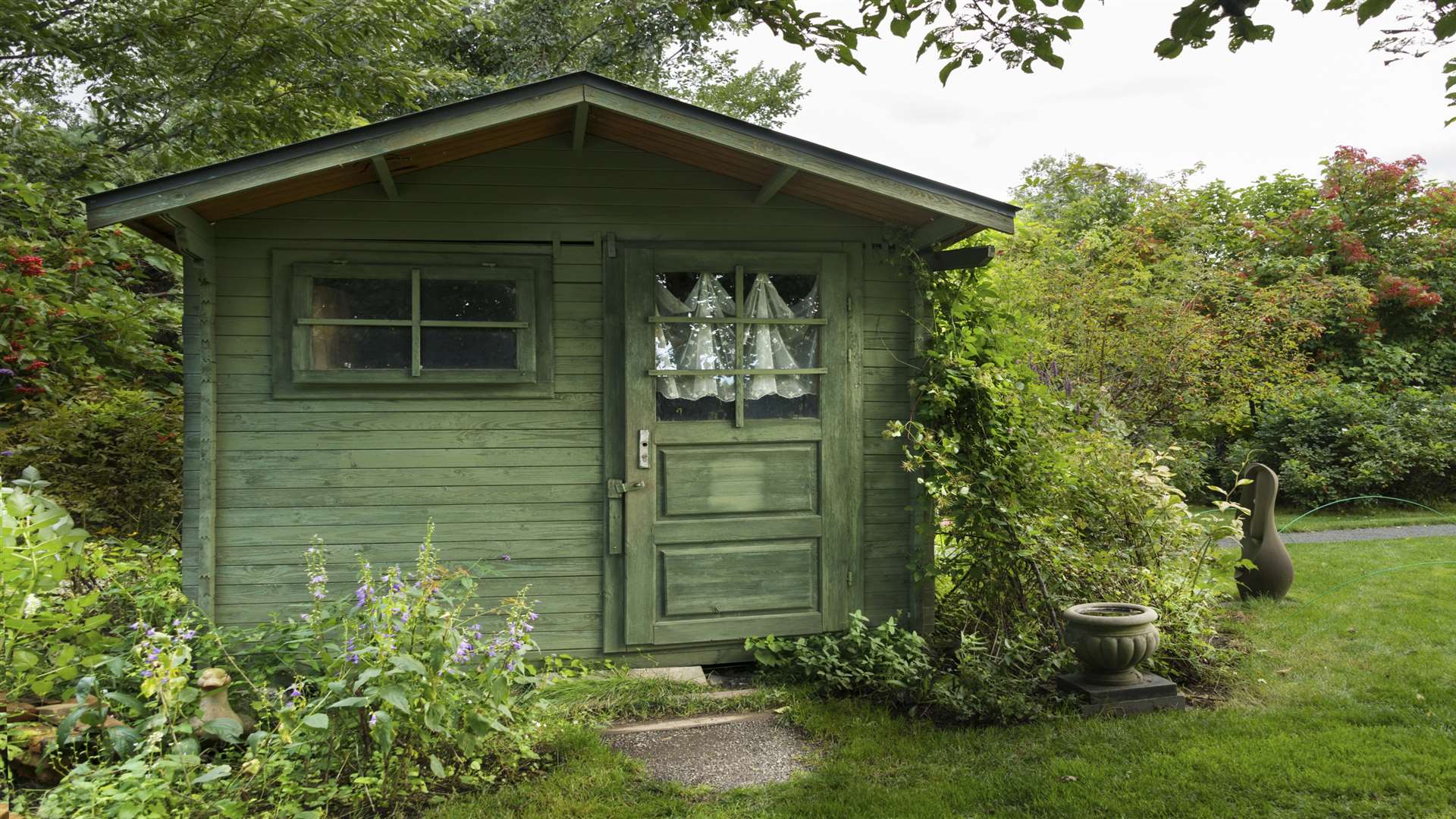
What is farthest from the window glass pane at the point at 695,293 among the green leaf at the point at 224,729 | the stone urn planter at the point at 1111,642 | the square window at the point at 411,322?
the green leaf at the point at 224,729

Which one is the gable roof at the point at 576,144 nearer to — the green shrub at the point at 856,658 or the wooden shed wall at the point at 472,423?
the wooden shed wall at the point at 472,423

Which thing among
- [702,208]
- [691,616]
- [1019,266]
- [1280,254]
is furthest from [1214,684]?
[1280,254]

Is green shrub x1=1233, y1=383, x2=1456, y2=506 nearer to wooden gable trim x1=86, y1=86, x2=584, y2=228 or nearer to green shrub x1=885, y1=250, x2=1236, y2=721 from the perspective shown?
green shrub x1=885, y1=250, x2=1236, y2=721

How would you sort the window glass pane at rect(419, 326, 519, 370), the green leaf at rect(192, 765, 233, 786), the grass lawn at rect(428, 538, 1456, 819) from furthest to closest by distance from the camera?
the window glass pane at rect(419, 326, 519, 370), the grass lawn at rect(428, 538, 1456, 819), the green leaf at rect(192, 765, 233, 786)

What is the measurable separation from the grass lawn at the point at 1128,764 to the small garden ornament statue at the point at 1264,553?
4.26 feet

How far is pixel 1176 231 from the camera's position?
1269 cm

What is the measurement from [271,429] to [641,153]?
2227 mm

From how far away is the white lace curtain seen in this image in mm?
4613

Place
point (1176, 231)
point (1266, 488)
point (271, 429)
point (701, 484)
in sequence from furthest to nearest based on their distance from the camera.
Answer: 1. point (1176, 231)
2. point (1266, 488)
3. point (701, 484)
4. point (271, 429)

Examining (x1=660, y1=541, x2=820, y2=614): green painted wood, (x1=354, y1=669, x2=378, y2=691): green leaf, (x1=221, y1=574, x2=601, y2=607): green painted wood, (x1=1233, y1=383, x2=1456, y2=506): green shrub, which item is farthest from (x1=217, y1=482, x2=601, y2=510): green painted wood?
(x1=1233, y1=383, x2=1456, y2=506): green shrub

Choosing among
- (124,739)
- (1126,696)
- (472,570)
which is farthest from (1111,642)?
(124,739)

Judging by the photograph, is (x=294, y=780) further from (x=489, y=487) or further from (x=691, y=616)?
(x=691, y=616)

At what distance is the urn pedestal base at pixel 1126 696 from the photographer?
409 cm

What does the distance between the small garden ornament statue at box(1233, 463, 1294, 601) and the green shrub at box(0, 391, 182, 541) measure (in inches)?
273
